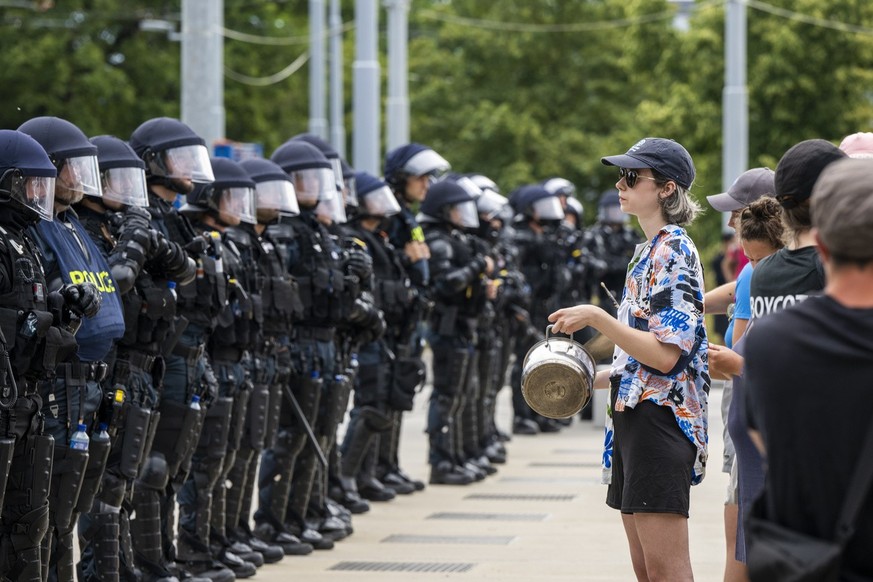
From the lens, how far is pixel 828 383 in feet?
10.9

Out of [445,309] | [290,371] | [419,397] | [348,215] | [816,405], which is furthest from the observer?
[419,397]

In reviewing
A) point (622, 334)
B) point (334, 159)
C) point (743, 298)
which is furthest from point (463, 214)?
point (622, 334)

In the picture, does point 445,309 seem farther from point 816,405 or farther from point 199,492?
point 816,405

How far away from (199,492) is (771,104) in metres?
29.2

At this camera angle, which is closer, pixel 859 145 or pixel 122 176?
pixel 859 145

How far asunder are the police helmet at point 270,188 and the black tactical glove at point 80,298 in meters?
2.74

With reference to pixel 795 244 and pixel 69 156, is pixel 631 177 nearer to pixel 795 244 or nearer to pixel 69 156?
pixel 795 244

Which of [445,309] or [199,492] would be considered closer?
[199,492]

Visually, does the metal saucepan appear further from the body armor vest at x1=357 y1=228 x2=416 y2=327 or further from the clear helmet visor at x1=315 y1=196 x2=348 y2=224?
the body armor vest at x1=357 y1=228 x2=416 y2=327

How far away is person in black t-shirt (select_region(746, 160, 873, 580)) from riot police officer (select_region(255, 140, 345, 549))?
247 inches

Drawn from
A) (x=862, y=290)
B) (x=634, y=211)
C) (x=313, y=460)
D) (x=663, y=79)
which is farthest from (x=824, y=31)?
(x=862, y=290)

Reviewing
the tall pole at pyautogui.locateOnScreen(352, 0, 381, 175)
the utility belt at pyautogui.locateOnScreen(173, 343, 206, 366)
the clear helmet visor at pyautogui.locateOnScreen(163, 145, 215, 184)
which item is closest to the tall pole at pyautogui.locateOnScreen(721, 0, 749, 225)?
the tall pole at pyautogui.locateOnScreen(352, 0, 381, 175)

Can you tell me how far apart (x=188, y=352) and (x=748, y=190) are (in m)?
2.76

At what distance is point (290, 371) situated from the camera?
9.46m
